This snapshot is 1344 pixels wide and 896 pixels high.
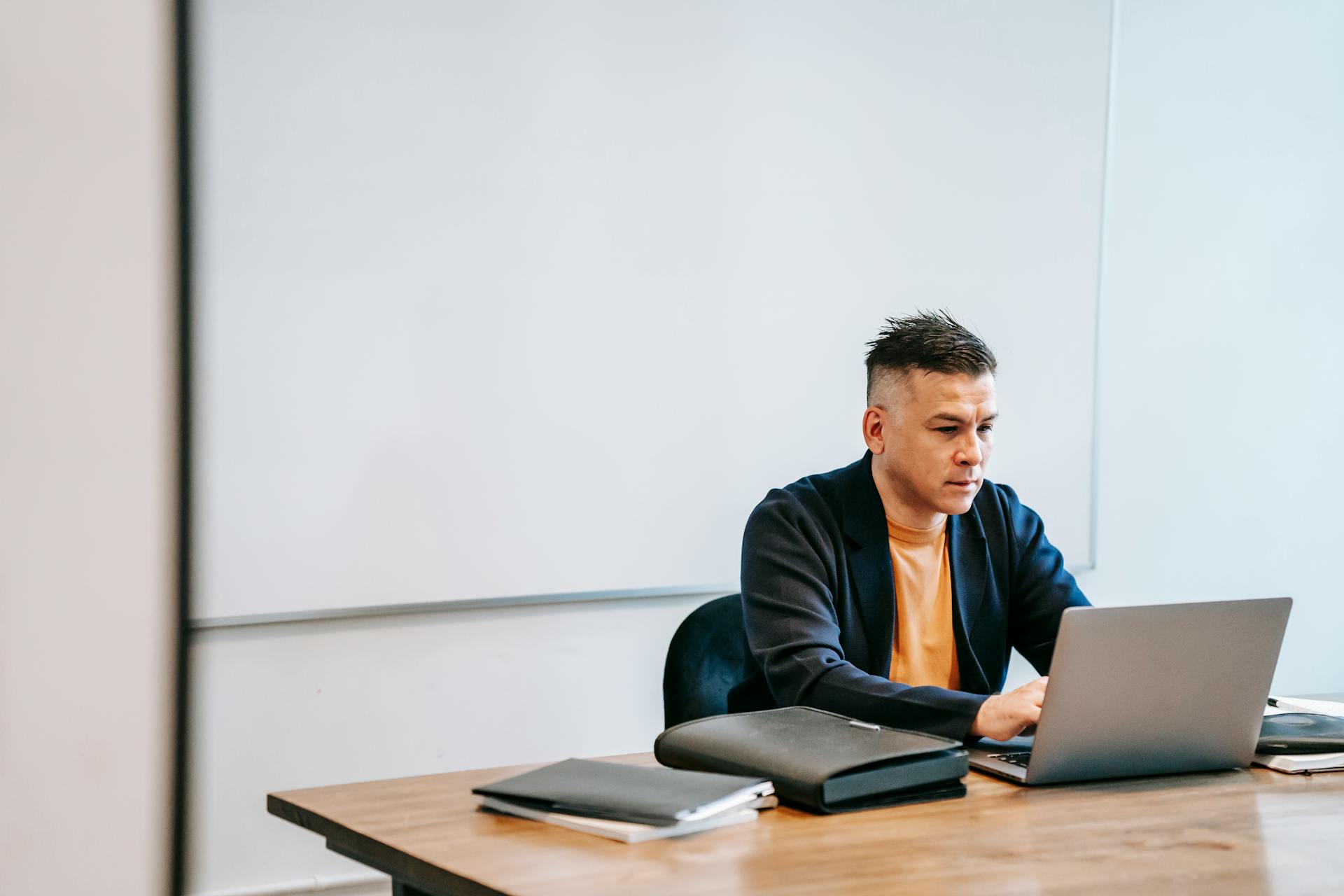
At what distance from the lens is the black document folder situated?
1.21 meters

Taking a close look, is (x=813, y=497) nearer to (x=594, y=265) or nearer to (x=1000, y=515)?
(x=1000, y=515)

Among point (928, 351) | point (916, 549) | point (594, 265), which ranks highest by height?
point (594, 265)

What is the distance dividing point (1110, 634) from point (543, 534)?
1.47 meters

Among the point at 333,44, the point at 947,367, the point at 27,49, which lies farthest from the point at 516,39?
the point at 947,367

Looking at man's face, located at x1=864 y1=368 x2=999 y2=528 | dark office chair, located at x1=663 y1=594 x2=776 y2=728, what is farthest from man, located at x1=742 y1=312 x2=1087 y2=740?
dark office chair, located at x1=663 y1=594 x2=776 y2=728

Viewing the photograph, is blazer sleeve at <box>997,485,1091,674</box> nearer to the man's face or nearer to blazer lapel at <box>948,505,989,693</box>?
blazer lapel at <box>948,505,989,693</box>

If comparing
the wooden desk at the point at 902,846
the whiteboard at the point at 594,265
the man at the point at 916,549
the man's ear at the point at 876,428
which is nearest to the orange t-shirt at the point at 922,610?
the man at the point at 916,549

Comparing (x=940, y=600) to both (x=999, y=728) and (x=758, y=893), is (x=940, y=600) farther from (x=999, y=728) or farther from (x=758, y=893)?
(x=758, y=893)

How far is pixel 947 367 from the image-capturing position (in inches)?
81.1

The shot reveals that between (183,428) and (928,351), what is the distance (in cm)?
140

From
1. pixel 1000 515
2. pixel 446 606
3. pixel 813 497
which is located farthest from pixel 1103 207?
pixel 446 606

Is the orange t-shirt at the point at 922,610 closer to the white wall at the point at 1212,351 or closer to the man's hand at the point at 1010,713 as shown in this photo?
the man's hand at the point at 1010,713

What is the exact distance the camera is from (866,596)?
202 cm

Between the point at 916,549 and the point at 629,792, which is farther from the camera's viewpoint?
the point at 916,549
